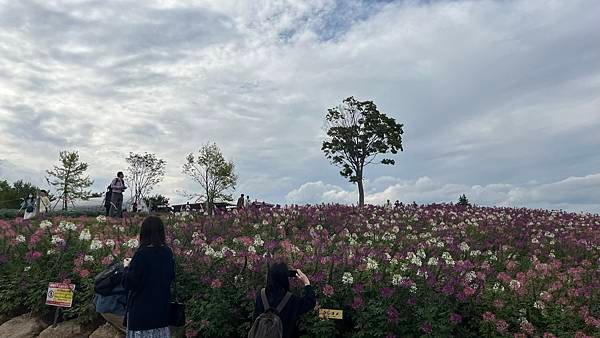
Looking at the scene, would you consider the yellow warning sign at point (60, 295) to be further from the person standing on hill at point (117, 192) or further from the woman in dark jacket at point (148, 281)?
the person standing on hill at point (117, 192)

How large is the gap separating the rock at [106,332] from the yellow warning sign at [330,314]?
273cm

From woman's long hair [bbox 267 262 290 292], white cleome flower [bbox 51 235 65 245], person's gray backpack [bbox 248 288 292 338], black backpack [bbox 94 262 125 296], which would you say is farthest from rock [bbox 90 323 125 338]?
woman's long hair [bbox 267 262 290 292]

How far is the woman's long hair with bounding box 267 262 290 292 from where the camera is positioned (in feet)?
15.5

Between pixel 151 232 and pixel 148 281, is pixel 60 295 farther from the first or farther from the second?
pixel 151 232

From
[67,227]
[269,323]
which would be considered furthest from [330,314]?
[67,227]

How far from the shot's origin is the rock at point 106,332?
6820 mm

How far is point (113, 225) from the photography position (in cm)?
1107

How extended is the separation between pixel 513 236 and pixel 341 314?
7090 millimetres

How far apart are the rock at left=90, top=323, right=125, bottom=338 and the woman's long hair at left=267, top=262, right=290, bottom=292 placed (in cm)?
300

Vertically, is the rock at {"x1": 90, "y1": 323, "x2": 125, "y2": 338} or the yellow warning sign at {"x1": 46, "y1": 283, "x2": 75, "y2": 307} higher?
the yellow warning sign at {"x1": 46, "y1": 283, "x2": 75, "y2": 307}

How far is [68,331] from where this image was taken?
718 cm

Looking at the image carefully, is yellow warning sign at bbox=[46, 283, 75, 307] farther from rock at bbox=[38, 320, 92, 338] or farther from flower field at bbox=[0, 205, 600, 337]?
rock at bbox=[38, 320, 92, 338]

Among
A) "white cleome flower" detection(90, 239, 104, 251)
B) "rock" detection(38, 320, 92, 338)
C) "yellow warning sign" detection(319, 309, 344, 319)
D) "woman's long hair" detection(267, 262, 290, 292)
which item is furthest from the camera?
"white cleome flower" detection(90, 239, 104, 251)

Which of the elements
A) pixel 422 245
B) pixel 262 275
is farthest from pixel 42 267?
pixel 422 245
